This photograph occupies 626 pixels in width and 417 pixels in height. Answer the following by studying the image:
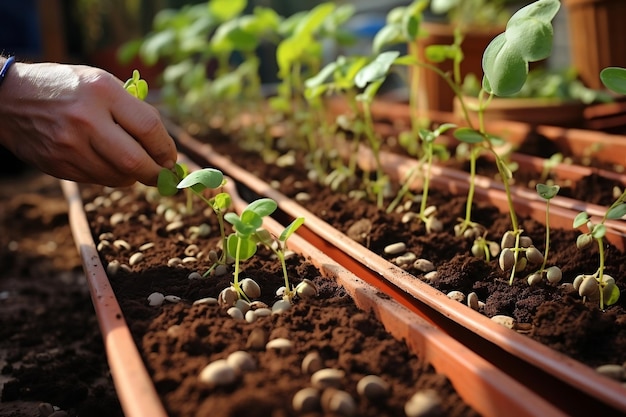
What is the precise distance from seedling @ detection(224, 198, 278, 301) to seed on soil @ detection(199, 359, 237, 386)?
28 cm

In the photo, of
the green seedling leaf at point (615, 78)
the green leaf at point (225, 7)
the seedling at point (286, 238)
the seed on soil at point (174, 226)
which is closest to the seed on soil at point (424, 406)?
the seedling at point (286, 238)

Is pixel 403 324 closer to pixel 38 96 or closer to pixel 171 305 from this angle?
pixel 171 305

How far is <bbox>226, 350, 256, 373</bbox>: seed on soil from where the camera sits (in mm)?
820

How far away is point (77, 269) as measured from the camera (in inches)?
78.8

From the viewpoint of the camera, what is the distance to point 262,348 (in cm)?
90

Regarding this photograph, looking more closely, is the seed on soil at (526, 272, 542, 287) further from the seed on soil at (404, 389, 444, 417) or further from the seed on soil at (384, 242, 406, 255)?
the seed on soil at (404, 389, 444, 417)

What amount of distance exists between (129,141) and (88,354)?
1.73 feet

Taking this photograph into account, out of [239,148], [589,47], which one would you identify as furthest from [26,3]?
[589,47]

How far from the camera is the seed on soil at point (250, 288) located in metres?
1.08

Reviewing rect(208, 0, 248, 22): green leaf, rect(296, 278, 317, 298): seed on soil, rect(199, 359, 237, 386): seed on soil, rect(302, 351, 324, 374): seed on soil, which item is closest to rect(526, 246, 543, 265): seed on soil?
rect(296, 278, 317, 298): seed on soil

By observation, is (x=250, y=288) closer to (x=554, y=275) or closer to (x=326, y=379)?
(x=326, y=379)

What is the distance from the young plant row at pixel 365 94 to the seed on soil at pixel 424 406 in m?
0.39

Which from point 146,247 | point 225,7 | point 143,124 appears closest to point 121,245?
point 146,247

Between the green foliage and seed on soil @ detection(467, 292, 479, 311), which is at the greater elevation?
the green foliage
